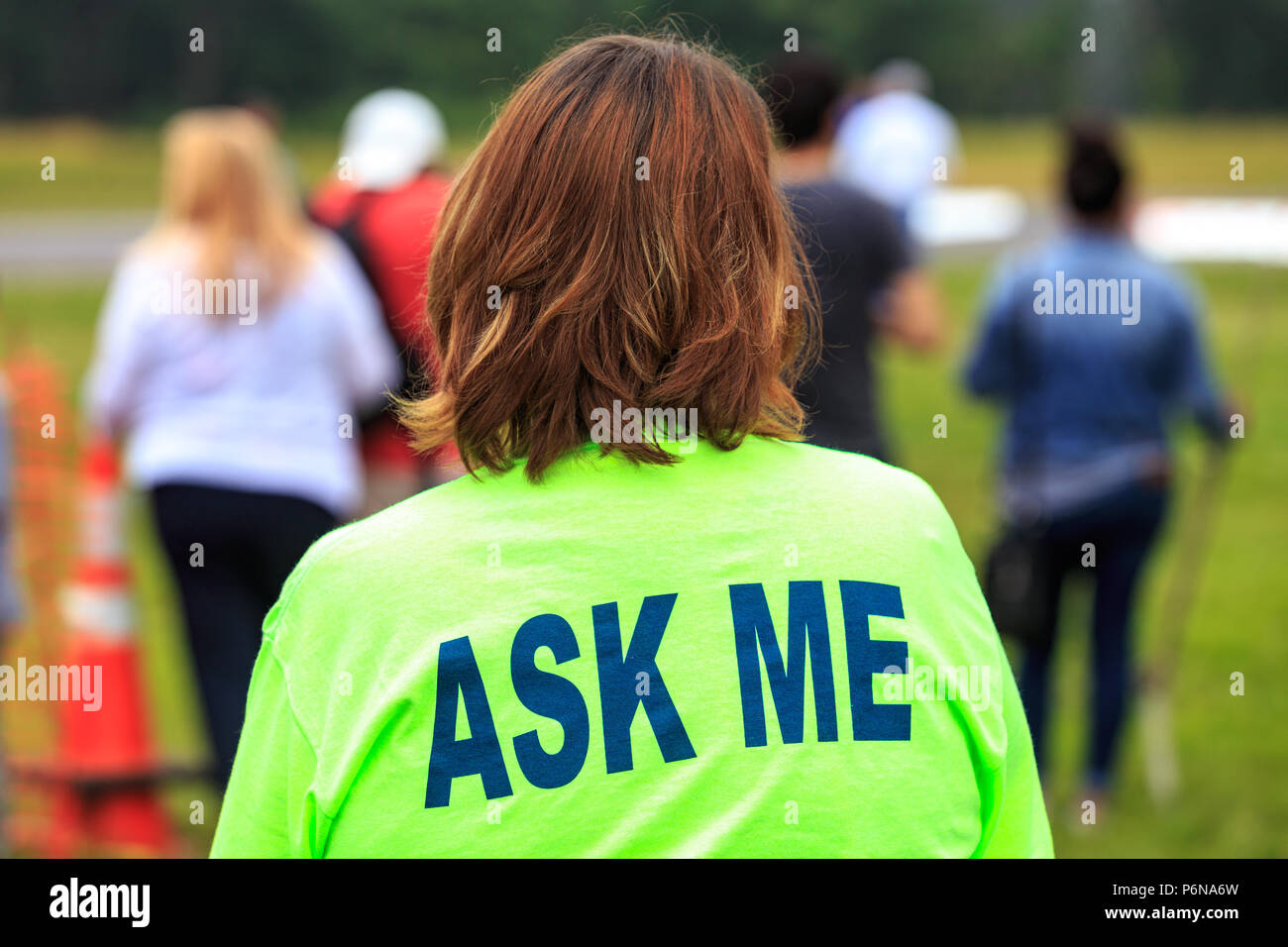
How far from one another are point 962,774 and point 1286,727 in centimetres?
429

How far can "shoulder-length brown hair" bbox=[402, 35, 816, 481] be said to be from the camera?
4.07 feet

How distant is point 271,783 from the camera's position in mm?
1232

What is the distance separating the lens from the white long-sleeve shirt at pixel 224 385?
3.75 m

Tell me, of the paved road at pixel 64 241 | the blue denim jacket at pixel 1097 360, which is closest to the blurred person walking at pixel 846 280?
the blue denim jacket at pixel 1097 360

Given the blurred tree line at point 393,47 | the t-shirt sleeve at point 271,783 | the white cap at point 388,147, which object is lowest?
the t-shirt sleeve at point 271,783

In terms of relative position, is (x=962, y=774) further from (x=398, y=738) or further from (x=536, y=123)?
(x=536, y=123)

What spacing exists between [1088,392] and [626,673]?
3.24 m

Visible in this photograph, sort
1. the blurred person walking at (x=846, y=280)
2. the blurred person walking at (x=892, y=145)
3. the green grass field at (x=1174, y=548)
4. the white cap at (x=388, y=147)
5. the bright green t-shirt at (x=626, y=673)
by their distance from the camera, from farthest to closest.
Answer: the blurred person walking at (x=892, y=145) < the white cap at (x=388, y=147) < the green grass field at (x=1174, y=548) < the blurred person walking at (x=846, y=280) < the bright green t-shirt at (x=626, y=673)

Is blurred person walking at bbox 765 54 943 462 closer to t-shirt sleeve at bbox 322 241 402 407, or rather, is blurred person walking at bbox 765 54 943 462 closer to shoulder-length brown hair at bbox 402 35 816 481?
t-shirt sleeve at bbox 322 241 402 407

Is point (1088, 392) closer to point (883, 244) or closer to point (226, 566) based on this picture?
point (883, 244)

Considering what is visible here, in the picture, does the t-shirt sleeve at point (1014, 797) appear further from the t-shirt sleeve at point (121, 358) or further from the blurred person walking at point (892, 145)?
the blurred person walking at point (892, 145)

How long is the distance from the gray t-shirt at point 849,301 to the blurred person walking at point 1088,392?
55cm

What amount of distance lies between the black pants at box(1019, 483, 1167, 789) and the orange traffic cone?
2679 millimetres

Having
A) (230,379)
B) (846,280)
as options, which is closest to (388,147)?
(230,379)
